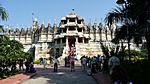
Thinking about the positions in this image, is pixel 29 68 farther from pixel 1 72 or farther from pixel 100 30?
pixel 100 30

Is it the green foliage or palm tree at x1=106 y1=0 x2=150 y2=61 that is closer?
palm tree at x1=106 y1=0 x2=150 y2=61

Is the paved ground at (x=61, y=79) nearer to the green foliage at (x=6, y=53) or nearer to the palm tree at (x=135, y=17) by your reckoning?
the green foliage at (x=6, y=53)

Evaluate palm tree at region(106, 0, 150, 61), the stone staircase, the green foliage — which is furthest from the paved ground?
the stone staircase

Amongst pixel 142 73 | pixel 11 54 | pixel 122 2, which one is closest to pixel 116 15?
pixel 122 2

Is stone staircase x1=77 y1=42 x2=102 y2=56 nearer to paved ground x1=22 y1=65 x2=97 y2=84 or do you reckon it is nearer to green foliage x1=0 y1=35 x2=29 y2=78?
green foliage x1=0 y1=35 x2=29 y2=78

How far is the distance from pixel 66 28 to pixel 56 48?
5372mm

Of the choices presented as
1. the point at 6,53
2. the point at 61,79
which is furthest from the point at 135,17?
the point at 6,53

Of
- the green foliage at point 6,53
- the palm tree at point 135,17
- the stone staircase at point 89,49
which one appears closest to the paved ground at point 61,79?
the green foliage at point 6,53

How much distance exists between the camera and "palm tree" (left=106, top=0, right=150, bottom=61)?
1720 cm

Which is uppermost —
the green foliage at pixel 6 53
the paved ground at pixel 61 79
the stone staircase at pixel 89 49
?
the stone staircase at pixel 89 49

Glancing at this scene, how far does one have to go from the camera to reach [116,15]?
22.4 metres

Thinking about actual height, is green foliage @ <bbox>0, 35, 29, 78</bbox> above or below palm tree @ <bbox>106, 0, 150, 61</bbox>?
below

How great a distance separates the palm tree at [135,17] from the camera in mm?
17203

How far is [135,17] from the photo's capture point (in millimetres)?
19500
